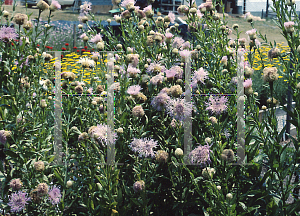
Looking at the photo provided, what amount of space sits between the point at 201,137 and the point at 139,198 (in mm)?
521

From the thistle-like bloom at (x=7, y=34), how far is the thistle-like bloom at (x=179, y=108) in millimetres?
1022

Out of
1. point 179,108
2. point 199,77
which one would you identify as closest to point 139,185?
point 179,108

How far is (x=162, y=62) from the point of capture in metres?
2.02

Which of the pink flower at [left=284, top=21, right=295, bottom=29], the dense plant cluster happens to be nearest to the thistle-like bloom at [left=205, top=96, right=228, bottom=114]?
the dense plant cluster

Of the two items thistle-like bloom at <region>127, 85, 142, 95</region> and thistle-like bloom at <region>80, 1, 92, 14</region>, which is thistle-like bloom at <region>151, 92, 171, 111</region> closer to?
thistle-like bloom at <region>127, 85, 142, 95</region>

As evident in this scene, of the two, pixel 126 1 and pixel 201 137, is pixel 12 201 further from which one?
pixel 126 1

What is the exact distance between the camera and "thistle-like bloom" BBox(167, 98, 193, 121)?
1.58m

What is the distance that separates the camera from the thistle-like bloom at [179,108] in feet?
5.20

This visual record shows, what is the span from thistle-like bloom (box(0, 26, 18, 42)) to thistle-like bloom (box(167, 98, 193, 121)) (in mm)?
1022

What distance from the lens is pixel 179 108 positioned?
1.58 m

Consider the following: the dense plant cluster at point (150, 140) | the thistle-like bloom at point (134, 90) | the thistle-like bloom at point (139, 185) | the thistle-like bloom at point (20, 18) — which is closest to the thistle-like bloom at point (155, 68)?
the dense plant cluster at point (150, 140)

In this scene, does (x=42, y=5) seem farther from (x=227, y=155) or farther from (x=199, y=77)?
(x=227, y=155)

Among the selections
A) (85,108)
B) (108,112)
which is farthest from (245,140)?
(85,108)

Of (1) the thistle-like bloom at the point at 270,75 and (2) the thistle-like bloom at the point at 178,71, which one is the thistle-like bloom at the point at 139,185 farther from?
(1) the thistle-like bloom at the point at 270,75
